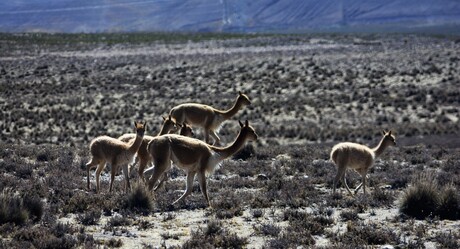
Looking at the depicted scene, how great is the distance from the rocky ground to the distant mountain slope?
68114 mm

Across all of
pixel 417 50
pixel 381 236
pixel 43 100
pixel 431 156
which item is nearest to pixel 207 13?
pixel 417 50

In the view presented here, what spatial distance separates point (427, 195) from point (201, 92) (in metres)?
24.7

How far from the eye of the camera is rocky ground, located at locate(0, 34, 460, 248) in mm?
8930

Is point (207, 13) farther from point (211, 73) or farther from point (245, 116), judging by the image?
point (245, 116)

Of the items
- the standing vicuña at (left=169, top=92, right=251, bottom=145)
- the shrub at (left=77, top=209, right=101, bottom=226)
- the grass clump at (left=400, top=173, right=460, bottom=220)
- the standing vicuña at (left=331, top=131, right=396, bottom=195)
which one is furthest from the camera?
the standing vicuña at (left=169, top=92, right=251, bottom=145)

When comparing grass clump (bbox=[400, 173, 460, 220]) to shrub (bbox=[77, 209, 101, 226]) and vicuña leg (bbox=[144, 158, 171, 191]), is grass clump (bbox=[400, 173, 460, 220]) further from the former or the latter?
shrub (bbox=[77, 209, 101, 226])

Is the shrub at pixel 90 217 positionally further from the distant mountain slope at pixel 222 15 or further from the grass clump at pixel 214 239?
the distant mountain slope at pixel 222 15

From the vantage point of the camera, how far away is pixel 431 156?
55.9 ft

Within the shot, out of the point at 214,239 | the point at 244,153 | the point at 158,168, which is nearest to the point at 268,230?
the point at 214,239

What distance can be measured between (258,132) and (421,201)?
13.8 metres

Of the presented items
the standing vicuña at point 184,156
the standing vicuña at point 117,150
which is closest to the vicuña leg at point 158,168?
the standing vicuña at point 184,156

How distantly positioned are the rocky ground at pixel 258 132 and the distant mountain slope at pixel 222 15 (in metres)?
68.1

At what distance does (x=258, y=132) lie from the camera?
2364cm

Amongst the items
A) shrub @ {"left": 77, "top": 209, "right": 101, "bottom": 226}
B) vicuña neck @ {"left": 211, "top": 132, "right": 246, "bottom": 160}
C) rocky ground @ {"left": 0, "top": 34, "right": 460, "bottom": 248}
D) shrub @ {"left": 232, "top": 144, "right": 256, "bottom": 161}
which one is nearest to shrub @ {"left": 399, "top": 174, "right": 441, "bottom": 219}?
rocky ground @ {"left": 0, "top": 34, "right": 460, "bottom": 248}
